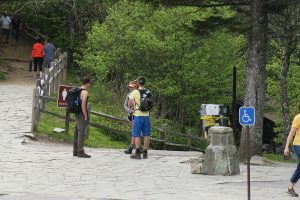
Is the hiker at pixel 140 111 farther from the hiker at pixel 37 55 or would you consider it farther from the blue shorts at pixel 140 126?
the hiker at pixel 37 55

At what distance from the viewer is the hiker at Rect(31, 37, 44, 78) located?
3155 cm

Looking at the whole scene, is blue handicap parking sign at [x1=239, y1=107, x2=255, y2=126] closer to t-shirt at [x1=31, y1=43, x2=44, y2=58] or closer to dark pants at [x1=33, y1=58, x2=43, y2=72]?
t-shirt at [x1=31, y1=43, x2=44, y2=58]

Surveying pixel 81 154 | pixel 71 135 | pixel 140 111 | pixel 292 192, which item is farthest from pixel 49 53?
pixel 292 192

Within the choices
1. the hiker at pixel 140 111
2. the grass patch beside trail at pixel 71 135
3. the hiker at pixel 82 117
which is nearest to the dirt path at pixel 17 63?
the grass patch beside trail at pixel 71 135

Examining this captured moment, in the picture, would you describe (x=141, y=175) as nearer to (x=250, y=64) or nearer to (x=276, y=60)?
(x=250, y=64)

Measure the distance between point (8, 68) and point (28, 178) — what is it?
916 inches

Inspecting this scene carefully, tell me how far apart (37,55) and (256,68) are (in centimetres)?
1643

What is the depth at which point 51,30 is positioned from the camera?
128 feet

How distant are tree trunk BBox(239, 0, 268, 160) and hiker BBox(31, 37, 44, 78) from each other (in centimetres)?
1573

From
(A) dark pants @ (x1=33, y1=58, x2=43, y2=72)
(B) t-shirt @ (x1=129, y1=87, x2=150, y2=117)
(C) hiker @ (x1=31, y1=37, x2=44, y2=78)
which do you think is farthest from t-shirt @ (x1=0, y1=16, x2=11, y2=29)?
(B) t-shirt @ (x1=129, y1=87, x2=150, y2=117)

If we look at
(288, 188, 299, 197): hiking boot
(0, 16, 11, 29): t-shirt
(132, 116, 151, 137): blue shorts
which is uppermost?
(0, 16, 11, 29): t-shirt

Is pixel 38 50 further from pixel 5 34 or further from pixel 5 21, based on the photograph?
pixel 5 34

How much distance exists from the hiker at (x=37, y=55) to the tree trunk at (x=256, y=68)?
51.6 ft

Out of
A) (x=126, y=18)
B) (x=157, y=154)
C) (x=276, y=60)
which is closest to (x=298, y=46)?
(x=276, y=60)
